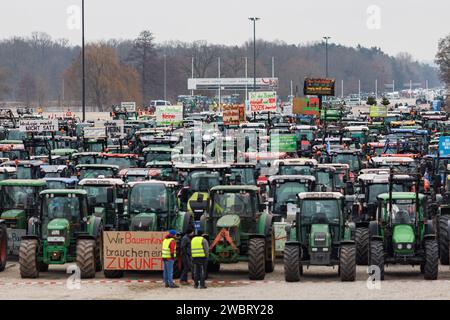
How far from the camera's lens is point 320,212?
2764 cm

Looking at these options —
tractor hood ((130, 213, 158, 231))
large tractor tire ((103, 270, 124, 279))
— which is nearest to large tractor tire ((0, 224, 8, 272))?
large tractor tire ((103, 270, 124, 279))

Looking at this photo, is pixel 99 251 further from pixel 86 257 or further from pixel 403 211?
pixel 403 211

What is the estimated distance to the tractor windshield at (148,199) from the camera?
1136 inches

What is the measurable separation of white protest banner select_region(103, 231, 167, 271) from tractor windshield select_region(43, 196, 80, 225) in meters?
0.98

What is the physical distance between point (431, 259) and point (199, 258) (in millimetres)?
4781

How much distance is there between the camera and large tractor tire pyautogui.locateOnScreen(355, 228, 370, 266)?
29.0 metres

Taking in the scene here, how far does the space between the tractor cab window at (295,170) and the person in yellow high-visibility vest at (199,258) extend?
1160 centimetres

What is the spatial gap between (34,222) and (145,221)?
2.40 metres

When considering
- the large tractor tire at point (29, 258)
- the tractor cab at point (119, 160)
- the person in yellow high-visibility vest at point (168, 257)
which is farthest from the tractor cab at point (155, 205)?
the tractor cab at point (119, 160)

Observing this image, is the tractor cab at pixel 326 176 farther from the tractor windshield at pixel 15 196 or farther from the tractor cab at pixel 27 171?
the tractor windshield at pixel 15 196

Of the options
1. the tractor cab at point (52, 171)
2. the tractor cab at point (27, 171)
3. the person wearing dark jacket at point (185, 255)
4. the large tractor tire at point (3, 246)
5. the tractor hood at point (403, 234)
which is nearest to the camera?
the person wearing dark jacket at point (185, 255)

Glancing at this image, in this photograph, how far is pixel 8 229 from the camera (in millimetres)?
30359

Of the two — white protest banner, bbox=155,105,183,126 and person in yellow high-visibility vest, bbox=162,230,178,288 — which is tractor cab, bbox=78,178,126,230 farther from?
white protest banner, bbox=155,105,183,126

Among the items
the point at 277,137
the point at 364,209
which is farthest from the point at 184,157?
the point at 364,209
